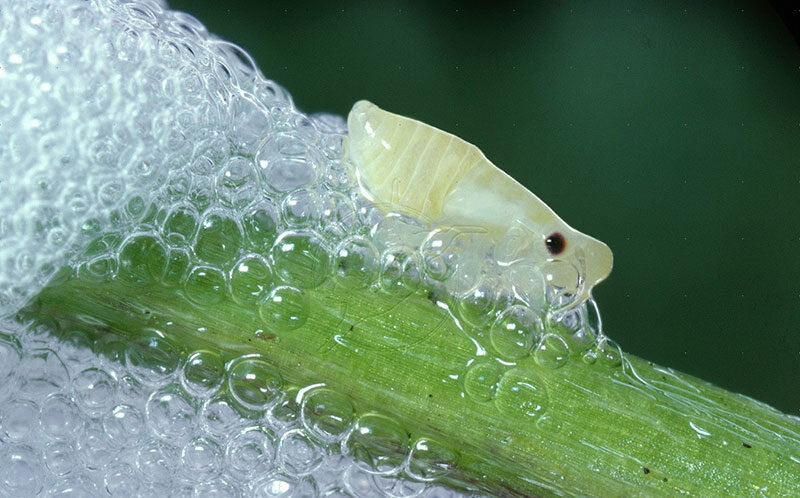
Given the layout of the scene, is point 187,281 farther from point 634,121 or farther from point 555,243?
point 634,121

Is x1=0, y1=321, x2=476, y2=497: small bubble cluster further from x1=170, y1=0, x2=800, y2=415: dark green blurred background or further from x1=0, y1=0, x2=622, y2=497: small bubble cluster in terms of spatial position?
x1=170, y1=0, x2=800, y2=415: dark green blurred background

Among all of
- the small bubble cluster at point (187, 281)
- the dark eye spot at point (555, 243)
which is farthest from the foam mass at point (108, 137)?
the dark eye spot at point (555, 243)

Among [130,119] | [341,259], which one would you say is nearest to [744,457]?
[341,259]

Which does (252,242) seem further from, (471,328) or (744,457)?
(744,457)

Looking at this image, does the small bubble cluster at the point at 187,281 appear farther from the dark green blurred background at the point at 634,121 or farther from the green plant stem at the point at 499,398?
the dark green blurred background at the point at 634,121

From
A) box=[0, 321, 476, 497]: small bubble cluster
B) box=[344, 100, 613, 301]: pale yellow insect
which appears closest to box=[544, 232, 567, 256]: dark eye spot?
box=[344, 100, 613, 301]: pale yellow insect
